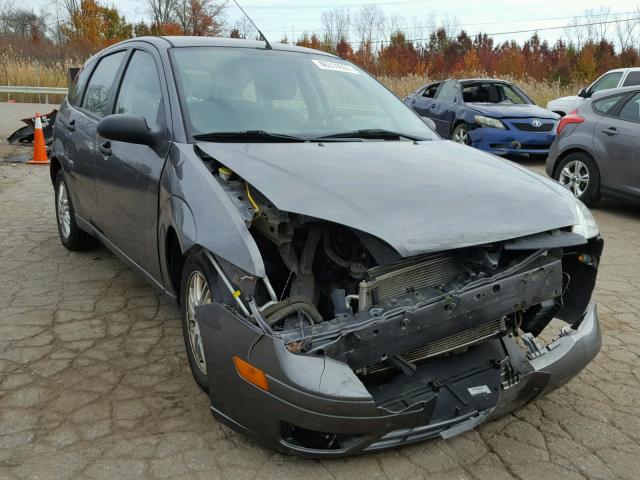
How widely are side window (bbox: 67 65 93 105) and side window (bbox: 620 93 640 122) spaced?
577cm

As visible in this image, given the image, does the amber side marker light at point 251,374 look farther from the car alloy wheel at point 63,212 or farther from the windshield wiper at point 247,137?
the car alloy wheel at point 63,212

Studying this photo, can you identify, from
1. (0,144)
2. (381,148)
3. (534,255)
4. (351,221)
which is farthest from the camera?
(0,144)

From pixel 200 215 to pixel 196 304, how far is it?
447mm

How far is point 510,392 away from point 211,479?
4.09 ft

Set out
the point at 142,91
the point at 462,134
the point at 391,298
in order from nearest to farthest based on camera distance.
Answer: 1. the point at 391,298
2. the point at 142,91
3. the point at 462,134

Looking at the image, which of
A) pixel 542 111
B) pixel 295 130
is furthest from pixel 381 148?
pixel 542 111

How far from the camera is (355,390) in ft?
7.69

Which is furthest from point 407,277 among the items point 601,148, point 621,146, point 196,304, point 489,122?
point 489,122

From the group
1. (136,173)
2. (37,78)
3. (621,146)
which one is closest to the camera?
(136,173)

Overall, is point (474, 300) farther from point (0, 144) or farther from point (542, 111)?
point (0, 144)

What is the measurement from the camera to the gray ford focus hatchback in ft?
8.04

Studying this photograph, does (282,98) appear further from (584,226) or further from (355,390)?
(355,390)

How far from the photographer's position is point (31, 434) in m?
2.84

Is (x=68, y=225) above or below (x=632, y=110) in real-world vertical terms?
below
